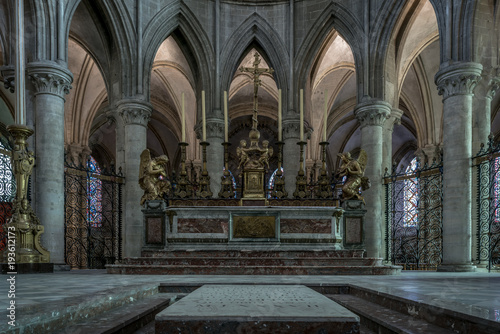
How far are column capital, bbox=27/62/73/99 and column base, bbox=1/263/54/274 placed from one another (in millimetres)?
4543

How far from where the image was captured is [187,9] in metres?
15.5

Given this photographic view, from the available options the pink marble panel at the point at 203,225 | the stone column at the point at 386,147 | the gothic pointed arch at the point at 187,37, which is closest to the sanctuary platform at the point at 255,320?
the pink marble panel at the point at 203,225

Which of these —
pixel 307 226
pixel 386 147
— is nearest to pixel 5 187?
pixel 307 226

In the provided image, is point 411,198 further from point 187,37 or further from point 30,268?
point 30,268

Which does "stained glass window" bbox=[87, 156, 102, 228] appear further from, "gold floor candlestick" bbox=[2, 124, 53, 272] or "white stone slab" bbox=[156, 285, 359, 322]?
"white stone slab" bbox=[156, 285, 359, 322]

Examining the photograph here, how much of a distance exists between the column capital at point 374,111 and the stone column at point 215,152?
502 cm

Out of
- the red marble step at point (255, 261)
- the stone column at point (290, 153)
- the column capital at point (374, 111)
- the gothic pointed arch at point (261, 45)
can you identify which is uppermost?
the gothic pointed arch at point (261, 45)

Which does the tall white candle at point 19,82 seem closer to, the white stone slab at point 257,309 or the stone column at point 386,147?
the white stone slab at point 257,309

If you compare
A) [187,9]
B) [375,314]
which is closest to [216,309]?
[375,314]

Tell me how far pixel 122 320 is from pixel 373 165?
38.3ft

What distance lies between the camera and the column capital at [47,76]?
10.8 m

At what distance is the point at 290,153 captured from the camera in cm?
1570

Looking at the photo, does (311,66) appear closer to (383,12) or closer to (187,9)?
(383,12)

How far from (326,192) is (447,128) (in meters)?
3.85
